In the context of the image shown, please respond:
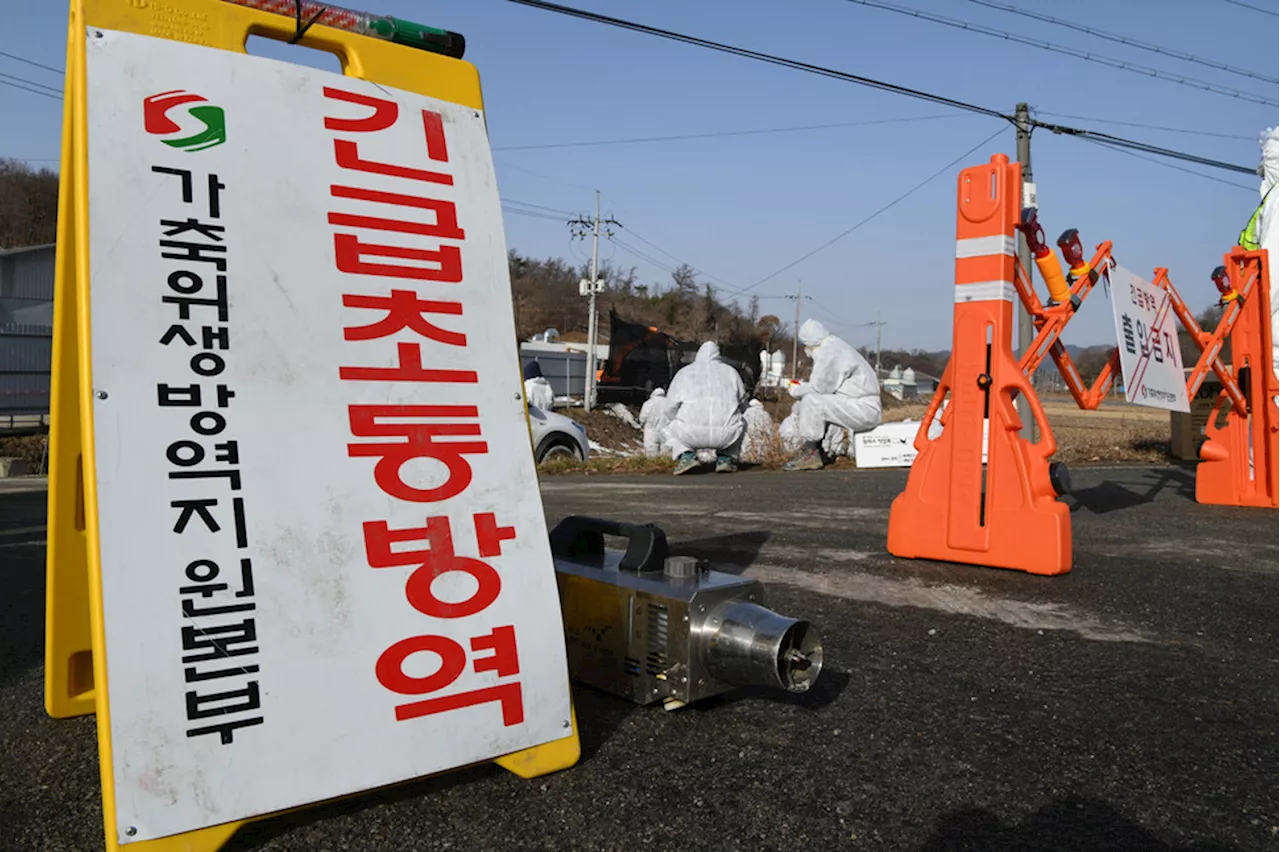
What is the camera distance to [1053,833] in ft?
6.42

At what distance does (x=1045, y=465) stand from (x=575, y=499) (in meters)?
4.65

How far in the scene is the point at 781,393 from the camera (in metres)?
33.3

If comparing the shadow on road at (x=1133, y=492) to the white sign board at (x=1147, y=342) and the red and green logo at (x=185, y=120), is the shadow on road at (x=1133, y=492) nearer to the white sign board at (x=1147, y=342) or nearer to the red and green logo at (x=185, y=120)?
the white sign board at (x=1147, y=342)

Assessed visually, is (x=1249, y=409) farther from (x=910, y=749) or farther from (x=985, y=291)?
(x=910, y=749)

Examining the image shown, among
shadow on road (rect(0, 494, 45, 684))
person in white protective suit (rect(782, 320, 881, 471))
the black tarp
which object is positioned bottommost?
shadow on road (rect(0, 494, 45, 684))

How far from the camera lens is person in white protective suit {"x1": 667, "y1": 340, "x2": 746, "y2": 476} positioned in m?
12.9

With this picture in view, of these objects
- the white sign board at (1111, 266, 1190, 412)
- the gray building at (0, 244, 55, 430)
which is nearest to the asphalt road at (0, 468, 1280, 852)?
the white sign board at (1111, 266, 1190, 412)

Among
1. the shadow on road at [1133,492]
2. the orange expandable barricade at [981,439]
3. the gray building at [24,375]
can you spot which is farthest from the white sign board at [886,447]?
the gray building at [24,375]

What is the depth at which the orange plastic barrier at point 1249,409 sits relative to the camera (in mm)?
7840

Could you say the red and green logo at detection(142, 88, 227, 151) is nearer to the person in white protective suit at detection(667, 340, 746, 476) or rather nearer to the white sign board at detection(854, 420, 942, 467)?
the person in white protective suit at detection(667, 340, 746, 476)

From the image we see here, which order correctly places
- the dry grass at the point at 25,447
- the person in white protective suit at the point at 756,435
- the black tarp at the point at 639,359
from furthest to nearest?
1. the black tarp at the point at 639,359
2. the dry grass at the point at 25,447
3. the person in white protective suit at the point at 756,435

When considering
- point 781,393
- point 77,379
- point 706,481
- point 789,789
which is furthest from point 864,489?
point 781,393

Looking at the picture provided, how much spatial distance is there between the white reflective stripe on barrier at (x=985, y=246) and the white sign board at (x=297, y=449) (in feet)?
11.4

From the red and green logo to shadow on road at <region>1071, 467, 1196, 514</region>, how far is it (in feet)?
22.8
